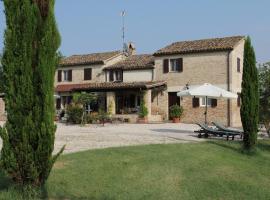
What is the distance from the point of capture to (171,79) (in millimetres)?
36250

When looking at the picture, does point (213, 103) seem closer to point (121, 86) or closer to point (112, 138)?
point (121, 86)

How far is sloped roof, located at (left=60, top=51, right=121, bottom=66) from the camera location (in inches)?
1639

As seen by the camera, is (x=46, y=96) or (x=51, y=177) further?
(x=51, y=177)

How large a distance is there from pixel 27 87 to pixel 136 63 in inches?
1259

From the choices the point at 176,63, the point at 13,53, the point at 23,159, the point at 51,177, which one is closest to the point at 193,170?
the point at 51,177

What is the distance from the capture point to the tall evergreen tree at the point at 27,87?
753 cm

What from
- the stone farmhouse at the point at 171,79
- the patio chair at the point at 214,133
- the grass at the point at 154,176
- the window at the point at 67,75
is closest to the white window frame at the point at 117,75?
the stone farmhouse at the point at 171,79

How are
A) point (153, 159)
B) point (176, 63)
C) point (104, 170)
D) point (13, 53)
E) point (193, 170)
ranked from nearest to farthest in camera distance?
point (13, 53) < point (104, 170) < point (193, 170) < point (153, 159) < point (176, 63)

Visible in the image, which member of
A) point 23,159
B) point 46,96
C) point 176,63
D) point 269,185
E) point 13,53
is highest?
point 176,63

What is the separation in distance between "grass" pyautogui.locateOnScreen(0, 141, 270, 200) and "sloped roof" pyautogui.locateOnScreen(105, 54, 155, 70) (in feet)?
79.5

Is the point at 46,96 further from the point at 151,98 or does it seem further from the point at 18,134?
the point at 151,98

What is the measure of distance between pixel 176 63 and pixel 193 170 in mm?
25216

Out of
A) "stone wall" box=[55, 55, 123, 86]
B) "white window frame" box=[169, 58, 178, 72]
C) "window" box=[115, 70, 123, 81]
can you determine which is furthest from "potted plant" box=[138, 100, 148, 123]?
"stone wall" box=[55, 55, 123, 86]

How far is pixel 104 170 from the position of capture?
421 inches
